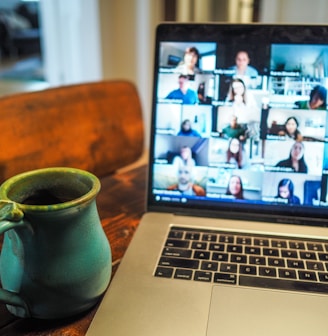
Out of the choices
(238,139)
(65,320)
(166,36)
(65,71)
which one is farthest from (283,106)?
(65,71)

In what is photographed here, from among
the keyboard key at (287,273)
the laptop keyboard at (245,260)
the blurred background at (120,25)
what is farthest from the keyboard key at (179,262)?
the blurred background at (120,25)

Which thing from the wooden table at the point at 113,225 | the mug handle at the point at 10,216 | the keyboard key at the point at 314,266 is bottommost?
the wooden table at the point at 113,225

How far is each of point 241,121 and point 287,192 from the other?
0.41 feet

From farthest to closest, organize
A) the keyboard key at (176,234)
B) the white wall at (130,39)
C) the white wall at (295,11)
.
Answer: the white wall at (130,39) < the white wall at (295,11) < the keyboard key at (176,234)

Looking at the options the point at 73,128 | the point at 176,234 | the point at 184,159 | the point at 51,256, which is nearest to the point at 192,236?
the point at 176,234

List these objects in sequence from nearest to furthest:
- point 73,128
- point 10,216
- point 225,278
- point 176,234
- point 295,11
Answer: point 10,216 → point 225,278 → point 176,234 → point 73,128 → point 295,11

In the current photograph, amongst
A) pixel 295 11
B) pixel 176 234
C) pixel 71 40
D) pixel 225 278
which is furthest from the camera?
pixel 71 40

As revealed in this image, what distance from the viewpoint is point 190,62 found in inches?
27.1

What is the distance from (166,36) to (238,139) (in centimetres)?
19

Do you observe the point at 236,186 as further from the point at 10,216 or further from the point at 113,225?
the point at 10,216

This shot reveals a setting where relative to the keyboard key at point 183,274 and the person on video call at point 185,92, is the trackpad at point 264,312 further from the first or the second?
the person on video call at point 185,92

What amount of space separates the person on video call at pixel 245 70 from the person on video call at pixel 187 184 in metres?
0.15

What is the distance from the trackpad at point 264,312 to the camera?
0.47 metres

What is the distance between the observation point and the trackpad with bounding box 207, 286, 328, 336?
47 centimetres
